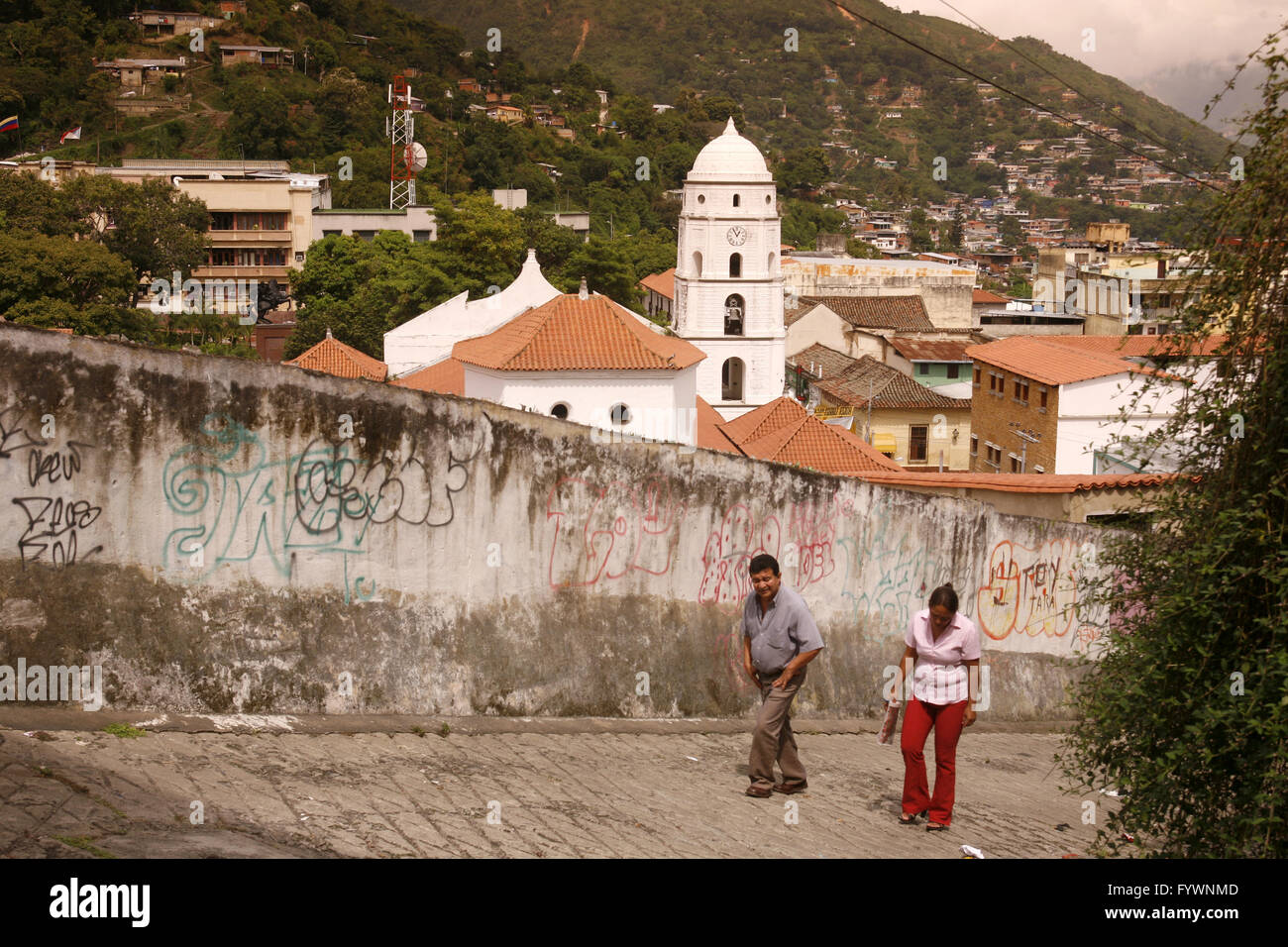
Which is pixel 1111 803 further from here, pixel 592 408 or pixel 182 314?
pixel 182 314

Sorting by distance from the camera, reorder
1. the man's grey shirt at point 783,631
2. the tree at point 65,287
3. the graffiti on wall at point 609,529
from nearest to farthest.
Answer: the man's grey shirt at point 783,631 → the graffiti on wall at point 609,529 → the tree at point 65,287

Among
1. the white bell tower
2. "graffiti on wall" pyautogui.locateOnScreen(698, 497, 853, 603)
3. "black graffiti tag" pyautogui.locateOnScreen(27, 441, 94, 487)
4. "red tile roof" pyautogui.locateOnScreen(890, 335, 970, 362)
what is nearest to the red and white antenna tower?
"red tile roof" pyautogui.locateOnScreen(890, 335, 970, 362)

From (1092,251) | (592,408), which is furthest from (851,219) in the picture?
(592,408)

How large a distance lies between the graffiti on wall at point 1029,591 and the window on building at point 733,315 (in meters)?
32.9

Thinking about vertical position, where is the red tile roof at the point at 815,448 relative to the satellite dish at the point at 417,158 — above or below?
below

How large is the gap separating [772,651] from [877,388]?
43.3 metres

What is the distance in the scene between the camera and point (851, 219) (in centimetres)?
11994

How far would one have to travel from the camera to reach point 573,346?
27312mm

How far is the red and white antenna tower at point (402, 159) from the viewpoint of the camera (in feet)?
254

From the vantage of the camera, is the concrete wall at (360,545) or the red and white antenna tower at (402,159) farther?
the red and white antenna tower at (402,159)

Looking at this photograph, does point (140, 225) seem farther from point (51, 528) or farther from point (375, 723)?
point (375, 723)

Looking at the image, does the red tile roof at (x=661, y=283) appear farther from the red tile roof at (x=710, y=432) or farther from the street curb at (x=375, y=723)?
the street curb at (x=375, y=723)

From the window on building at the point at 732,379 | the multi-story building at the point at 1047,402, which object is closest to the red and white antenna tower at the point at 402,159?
the window on building at the point at 732,379
